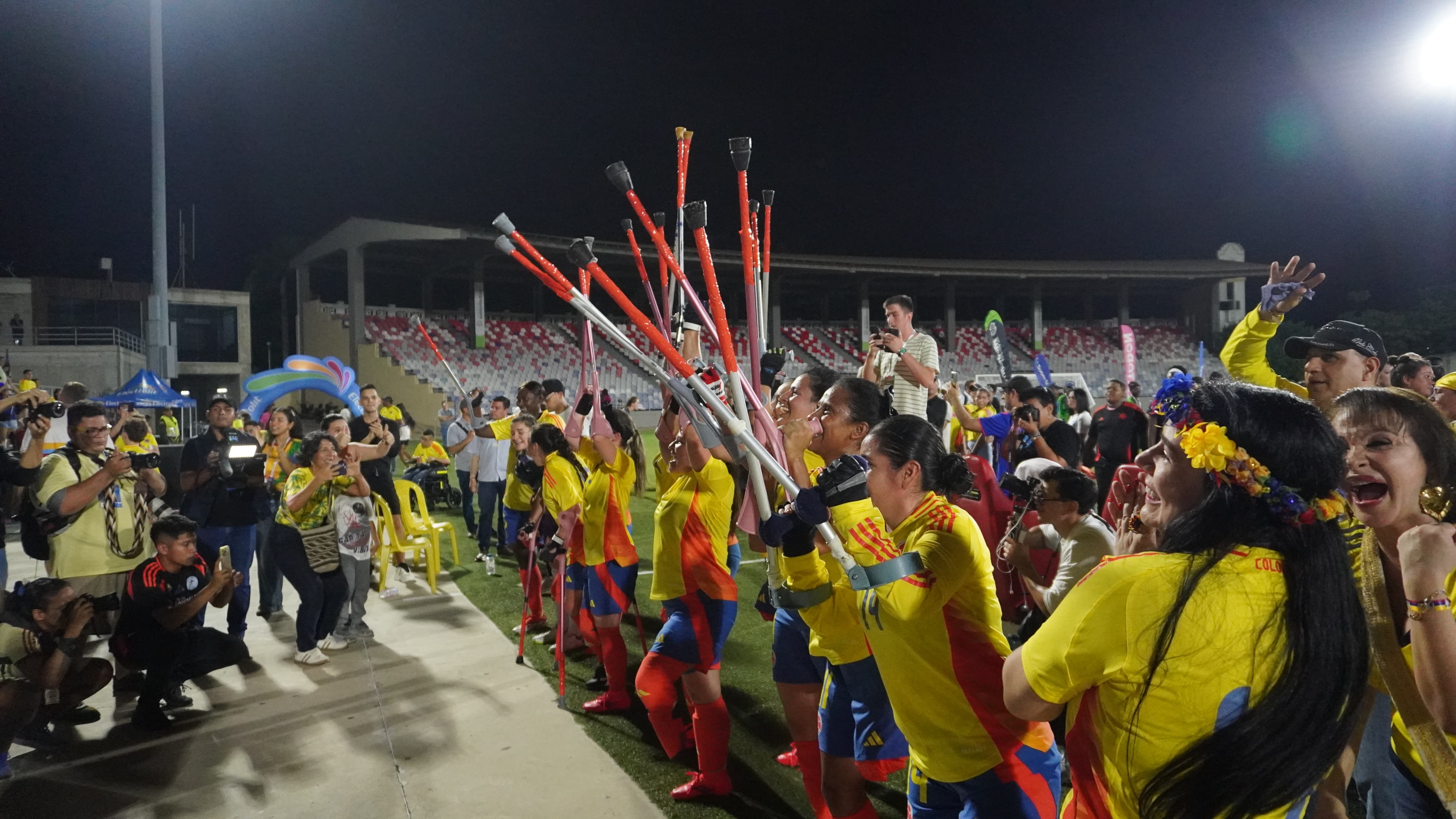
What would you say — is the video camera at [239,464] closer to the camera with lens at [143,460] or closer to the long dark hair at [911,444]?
the camera with lens at [143,460]

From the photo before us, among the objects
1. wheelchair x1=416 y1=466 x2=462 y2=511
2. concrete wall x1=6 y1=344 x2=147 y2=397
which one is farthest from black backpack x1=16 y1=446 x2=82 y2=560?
concrete wall x1=6 y1=344 x2=147 y2=397

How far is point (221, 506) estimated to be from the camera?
612 cm

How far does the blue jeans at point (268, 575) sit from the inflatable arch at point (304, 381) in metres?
2.33

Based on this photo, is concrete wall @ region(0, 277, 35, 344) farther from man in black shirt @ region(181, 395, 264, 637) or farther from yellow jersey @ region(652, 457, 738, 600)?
yellow jersey @ region(652, 457, 738, 600)

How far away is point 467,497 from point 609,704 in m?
6.08

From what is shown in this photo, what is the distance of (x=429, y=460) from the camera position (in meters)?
12.8

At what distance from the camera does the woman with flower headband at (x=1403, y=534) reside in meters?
1.72

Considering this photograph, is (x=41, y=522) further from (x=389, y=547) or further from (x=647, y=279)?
(x=647, y=279)

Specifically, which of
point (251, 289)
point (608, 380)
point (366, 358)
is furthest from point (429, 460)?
point (251, 289)

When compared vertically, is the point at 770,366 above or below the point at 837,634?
above

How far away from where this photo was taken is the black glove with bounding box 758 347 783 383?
3.00 m

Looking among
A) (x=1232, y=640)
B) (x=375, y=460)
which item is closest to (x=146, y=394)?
(x=375, y=460)

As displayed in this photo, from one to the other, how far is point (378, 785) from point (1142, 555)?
3832 mm

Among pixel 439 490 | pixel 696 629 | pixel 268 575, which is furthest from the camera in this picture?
pixel 439 490
